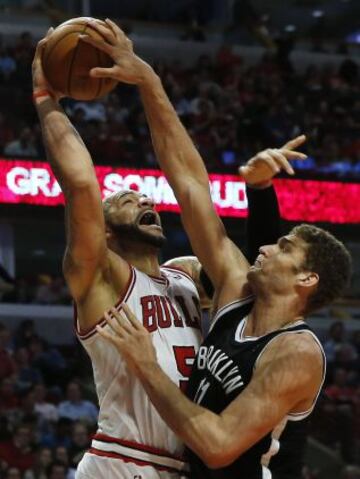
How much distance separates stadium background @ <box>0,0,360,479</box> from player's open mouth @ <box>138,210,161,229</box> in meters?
5.95

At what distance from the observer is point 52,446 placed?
10.7 metres

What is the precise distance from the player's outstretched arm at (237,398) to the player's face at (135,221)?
0.61 m

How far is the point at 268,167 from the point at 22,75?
12.2 meters

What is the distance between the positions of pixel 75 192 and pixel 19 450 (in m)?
6.88

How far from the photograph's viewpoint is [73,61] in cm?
405

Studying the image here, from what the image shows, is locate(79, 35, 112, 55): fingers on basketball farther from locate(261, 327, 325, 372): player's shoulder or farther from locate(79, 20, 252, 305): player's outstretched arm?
locate(261, 327, 325, 372): player's shoulder

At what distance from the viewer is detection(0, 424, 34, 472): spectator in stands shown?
1030 centimetres

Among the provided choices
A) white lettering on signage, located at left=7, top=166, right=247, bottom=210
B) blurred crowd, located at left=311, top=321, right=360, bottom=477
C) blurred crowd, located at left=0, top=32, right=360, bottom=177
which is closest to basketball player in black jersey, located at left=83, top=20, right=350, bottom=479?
blurred crowd, located at left=311, top=321, right=360, bottom=477

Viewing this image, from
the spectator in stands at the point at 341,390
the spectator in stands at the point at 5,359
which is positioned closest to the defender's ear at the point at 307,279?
the spectator in stands at the point at 5,359

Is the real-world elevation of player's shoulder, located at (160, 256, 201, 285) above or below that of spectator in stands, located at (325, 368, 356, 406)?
above

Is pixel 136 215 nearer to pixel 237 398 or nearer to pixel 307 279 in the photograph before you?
pixel 307 279

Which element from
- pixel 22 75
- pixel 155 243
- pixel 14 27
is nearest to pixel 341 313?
pixel 22 75

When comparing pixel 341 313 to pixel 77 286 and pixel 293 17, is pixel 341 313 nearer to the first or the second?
pixel 293 17

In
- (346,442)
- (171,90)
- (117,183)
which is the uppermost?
(171,90)
